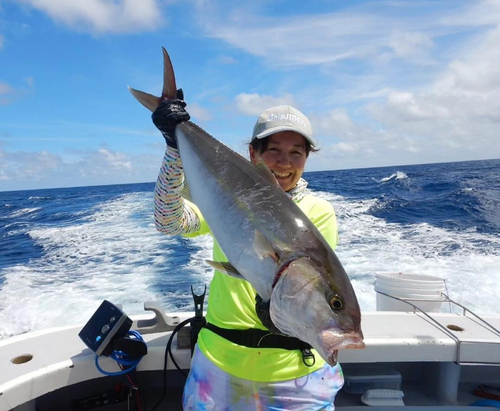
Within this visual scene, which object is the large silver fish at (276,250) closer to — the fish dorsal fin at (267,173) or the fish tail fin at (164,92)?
the fish dorsal fin at (267,173)

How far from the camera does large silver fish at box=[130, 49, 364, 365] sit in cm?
153

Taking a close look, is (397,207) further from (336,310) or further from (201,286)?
(336,310)

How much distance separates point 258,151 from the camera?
7.93 feet

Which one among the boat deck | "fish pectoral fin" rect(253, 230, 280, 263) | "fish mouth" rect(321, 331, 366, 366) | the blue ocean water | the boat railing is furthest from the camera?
the blue ocean water

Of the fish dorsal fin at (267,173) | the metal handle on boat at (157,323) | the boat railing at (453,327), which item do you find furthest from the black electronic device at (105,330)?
the boat railing at (453,327)

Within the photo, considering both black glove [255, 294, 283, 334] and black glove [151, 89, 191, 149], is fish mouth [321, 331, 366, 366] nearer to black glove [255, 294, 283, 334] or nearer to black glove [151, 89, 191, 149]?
black glove [255, 294, 283, 334]

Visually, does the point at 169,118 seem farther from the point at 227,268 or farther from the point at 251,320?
the point at 251,320

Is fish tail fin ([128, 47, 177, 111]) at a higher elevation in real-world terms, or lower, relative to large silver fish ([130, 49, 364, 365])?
higher

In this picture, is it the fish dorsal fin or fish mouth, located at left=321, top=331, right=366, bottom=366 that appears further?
the fish dorsal fin

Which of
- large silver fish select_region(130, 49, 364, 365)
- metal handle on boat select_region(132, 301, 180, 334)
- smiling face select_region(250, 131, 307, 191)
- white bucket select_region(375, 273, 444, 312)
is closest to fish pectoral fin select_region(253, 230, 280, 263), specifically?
large silver fish select_region(130, 49, 364, 365)

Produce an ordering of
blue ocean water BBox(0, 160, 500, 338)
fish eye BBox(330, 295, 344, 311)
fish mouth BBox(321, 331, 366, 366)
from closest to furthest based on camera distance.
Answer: fish mouth BBox(321, 331, 366, 366), fish eye BBox(330, 295, 344, 311), blue ocean water BBox(0, 160, 500, 338)

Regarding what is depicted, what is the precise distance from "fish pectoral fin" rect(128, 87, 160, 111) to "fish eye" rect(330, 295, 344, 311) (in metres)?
1.75

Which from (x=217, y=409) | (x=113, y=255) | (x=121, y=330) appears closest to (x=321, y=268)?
(x=217, y=409)

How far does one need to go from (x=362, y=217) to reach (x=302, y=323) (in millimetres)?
15800
